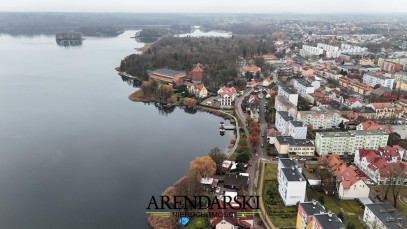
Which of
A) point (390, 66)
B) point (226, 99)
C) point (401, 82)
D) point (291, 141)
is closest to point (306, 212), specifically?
point (291, 141)

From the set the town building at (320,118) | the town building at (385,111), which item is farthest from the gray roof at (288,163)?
the town building at (385,111)

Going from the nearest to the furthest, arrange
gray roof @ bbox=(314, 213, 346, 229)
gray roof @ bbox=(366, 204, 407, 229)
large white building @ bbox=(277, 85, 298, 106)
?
gray roof @ bbox=(314, 213, 346, 229)
gray roof @ bbox=(366, 204, 407, 229)
large white building @ bbox=(277, 85, 298, 106)

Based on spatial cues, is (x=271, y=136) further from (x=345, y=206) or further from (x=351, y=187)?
(x=345, y=206)

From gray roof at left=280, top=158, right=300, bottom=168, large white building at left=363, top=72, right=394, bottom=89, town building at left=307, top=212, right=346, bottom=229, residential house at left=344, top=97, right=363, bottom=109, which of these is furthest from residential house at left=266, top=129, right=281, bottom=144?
large white building at left=363, top=72, right=394, bottom=89

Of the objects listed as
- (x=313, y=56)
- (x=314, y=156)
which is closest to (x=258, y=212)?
(x=314, y=156)

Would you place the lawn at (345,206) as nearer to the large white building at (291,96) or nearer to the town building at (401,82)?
the large white building at (291,96)

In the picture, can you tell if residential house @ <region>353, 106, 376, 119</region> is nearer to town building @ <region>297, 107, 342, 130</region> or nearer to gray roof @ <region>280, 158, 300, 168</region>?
town building @ <region>297, 107, 342, 130</region>

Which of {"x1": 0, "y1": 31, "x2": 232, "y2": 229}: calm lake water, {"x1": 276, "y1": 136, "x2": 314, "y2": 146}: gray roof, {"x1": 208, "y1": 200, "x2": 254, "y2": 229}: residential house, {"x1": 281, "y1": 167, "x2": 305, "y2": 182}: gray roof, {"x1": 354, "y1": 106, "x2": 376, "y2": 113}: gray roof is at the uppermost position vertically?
{"x1": 281, "y1": 167, "x2": 305, "y2": 182}: gray roof
